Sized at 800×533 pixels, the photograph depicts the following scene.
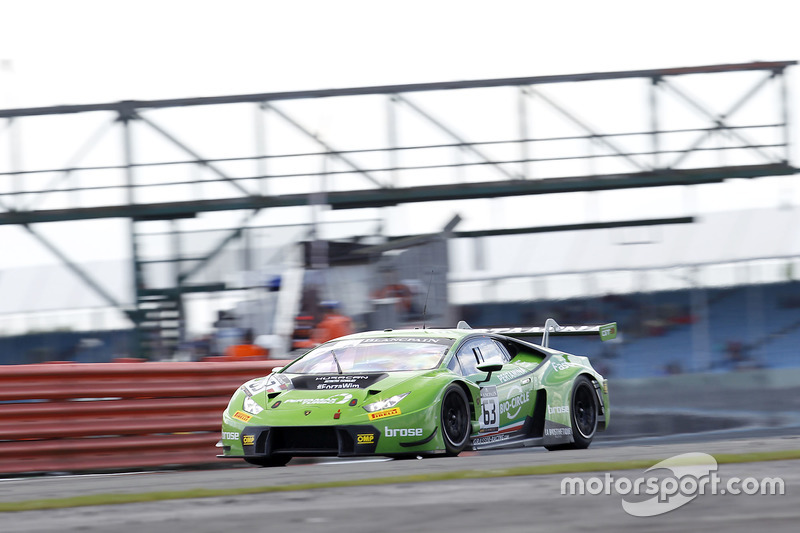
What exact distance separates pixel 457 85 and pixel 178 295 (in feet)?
22.9

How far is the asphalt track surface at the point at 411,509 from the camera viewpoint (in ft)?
13.5

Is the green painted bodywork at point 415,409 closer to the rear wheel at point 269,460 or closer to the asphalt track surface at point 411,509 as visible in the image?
the rear wheel at point 269,460

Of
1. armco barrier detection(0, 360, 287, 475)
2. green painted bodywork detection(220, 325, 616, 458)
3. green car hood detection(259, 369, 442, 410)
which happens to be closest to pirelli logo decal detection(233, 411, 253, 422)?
green painted bodywork detection(220, 325, 616, 458)

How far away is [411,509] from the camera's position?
180 inches

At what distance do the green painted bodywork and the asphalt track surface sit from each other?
1589mm

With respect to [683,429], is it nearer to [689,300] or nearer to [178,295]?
[689,300]

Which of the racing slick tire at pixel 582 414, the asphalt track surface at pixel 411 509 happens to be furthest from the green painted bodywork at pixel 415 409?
the asphalt track surface at pixel 411 509

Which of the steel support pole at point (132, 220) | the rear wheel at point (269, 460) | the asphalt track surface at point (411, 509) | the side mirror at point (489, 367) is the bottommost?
the rear wheel at point (269, 460)

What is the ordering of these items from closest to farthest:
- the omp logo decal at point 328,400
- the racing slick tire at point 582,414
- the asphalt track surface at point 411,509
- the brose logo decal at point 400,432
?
the asphalt track surface at point 411,509
the brose logo decal at point 400,432
the omp logo decal at point 328,400
the racing slick tire at point 582,414

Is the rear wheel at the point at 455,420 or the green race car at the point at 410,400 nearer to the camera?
the green race car at the point at 410,400

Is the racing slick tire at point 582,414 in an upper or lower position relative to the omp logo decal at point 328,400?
lower

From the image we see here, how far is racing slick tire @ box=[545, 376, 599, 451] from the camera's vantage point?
32.0ft

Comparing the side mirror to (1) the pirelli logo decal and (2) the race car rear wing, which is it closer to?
(2) the race car rear wing

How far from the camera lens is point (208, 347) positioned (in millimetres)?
16734
